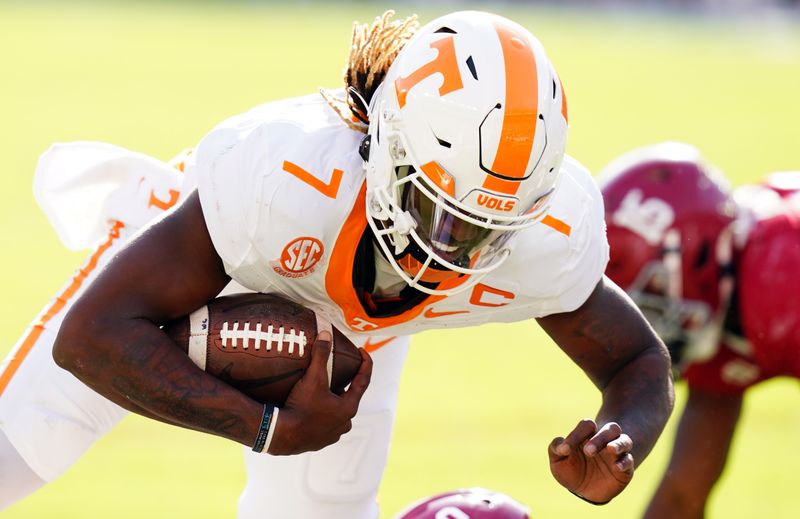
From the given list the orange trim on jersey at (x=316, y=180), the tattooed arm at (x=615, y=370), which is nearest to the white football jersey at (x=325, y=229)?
the orange trim on jersey at (x=316, y=180)

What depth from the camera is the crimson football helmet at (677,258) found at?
4711 mm

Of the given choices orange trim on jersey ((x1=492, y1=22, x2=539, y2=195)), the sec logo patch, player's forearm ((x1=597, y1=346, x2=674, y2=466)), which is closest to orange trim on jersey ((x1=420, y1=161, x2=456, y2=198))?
orange trim on jersey ((x1=492, y1=22, x2=539, y2=195))

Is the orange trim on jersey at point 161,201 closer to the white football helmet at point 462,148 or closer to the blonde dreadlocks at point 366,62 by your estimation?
the blonde dreadlocks at point 366,62

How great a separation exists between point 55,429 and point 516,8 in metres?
26.3

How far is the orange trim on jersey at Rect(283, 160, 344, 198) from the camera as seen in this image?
3.30m

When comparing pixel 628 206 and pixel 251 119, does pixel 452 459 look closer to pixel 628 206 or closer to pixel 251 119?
pixel 628 206

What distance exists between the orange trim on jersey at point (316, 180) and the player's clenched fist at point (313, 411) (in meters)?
0.38

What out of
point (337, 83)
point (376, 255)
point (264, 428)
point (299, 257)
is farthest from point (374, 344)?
point (337, 83)

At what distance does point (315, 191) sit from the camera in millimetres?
3309

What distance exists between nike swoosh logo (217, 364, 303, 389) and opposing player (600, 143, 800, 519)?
1.84 metres

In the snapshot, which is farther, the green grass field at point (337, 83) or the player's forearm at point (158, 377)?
the green grass field at point (337, 83)

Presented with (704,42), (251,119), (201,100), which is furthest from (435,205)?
(704,42)

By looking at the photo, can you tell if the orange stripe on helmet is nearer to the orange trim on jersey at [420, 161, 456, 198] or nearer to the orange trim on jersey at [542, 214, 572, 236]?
the orange trim on jersey at [420, 161, 456, 198]

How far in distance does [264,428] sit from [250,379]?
0.17m
